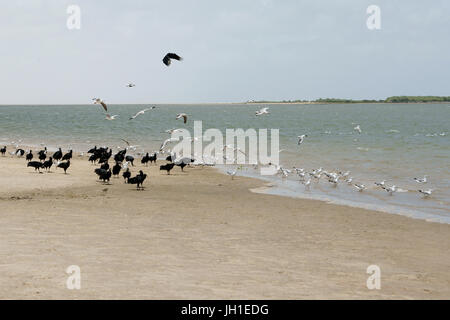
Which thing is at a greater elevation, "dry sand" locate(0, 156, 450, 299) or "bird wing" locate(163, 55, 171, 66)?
"bird wing" locate(163, 55, 171, 66)

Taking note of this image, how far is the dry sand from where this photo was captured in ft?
28.6

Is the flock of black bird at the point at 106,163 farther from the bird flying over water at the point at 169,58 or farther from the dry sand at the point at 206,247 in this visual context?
the bird flying over water at the point at 169,58

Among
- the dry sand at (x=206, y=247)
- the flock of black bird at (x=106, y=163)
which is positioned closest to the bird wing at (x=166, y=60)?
the dry sand at (x=206, y=247)

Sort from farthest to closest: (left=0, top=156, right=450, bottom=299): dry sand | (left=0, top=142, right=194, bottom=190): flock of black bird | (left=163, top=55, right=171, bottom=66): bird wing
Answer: (left=0, top=142, right=194, bottom=190): flock of black bird < (left=163, top=55, right=171, bottom=66): bird wing < (left=0, top=156, right=450, bottom=299): dry sand

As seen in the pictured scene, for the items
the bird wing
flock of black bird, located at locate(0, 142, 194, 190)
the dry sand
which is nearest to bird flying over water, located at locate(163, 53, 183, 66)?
the bird wing

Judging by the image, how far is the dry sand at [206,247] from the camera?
872 cm

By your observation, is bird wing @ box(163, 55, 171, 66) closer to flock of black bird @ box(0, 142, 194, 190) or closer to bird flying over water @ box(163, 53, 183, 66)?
bird flying over water @ box(163, 53, 183, 66)

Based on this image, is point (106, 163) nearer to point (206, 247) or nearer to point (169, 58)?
point (169, 58)

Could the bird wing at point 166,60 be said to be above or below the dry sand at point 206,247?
above

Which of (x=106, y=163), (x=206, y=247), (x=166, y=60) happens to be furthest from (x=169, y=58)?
(x=106, y=163)

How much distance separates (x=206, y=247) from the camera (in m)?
11.6

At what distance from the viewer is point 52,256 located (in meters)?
10.2
